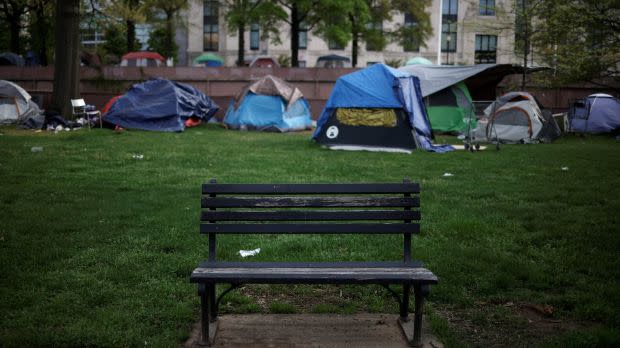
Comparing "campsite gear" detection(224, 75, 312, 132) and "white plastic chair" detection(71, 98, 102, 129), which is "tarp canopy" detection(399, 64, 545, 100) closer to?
"campsite gear" detection(224, 75, 312, 132)

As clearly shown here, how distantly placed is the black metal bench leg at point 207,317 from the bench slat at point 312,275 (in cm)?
9

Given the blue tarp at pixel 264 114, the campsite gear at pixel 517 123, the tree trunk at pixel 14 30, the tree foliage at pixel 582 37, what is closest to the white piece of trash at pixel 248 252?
the tree foliage at pixel 582 37

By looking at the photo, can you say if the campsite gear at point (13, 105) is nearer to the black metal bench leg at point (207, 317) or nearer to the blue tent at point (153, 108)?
the blue tent at point (153, 108)

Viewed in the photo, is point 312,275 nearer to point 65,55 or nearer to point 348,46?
point 65,55

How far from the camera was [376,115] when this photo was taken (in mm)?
16375

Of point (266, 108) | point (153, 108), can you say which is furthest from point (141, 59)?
point (153, 108)

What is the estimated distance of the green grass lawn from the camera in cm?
438

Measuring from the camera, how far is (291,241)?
6.53 meters

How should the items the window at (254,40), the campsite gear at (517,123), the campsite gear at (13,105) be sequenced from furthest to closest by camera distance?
the window at (254,40)
the campsite gear at (13,105)
the campsite gear at (517,123)

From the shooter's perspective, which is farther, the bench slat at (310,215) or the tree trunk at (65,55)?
the tree trunk at (65,55)

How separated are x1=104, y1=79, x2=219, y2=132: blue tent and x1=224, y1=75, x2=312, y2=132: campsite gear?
2.12 metres

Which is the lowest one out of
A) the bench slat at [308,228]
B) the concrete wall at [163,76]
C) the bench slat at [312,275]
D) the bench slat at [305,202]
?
the bench slat at [312,275]

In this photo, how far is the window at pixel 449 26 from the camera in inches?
2266

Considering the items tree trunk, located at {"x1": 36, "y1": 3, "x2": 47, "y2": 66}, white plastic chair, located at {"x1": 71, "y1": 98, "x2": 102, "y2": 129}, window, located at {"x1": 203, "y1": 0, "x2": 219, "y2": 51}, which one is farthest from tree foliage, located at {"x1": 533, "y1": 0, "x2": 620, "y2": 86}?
window, located at {"x1": 203, "y1": 0, "x2": 219, "y2": 51}
